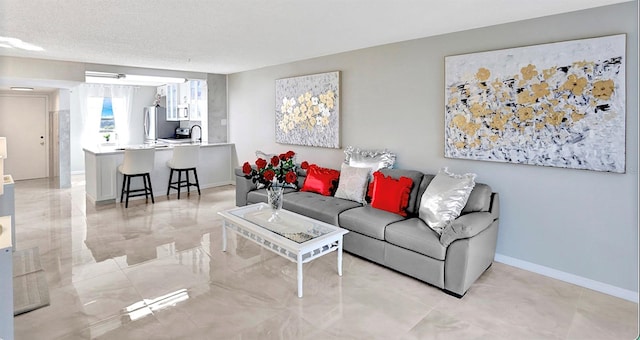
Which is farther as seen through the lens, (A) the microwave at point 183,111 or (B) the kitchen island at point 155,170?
(A) the microwave at point 183,111

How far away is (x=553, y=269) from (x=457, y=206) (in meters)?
1.05

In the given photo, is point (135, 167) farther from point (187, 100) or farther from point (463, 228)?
point (463, 228)

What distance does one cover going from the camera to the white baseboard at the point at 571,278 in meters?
2.93

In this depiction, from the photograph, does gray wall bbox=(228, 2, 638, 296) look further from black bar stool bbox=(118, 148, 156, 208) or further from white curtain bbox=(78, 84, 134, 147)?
white curtain bbox=(78, 84, 134, 147)

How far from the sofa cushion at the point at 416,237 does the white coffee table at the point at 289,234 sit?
17.8 inches

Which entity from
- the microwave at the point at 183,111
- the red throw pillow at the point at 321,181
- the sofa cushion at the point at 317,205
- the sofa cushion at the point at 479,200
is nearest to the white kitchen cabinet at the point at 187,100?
the microwave at the point at 183,111

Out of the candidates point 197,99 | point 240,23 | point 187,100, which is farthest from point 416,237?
point 187,100

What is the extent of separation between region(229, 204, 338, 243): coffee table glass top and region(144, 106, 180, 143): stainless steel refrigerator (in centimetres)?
623

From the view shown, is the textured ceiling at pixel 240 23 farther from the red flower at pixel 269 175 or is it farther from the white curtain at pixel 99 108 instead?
the white curtain at pixel 99 108

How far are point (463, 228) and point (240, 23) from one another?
2.76 meters

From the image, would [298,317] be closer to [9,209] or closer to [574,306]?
[574,306]

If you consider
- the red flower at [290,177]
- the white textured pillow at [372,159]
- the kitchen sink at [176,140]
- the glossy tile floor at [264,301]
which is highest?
the kitchen sink at [176,140]

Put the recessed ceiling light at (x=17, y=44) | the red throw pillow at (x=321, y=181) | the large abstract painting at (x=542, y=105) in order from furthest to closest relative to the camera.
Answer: the red throw pillow at (x=321, y=181)
the recessed ceiling light at (x=17, y=44)
the large abstract painting at (x=542, y=105)

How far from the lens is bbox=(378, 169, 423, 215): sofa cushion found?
150 inches
